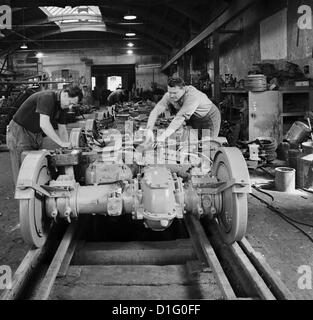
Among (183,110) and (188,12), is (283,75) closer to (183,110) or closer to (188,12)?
(183,110)

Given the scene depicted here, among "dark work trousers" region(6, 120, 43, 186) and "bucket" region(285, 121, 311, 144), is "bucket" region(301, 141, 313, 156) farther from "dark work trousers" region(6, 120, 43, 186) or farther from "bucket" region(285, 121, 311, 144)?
"dark work trousers" region(6, 120, 43, 186)

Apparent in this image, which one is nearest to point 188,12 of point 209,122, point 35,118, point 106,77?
point 209,122

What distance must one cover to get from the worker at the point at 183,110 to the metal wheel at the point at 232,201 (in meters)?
0.76

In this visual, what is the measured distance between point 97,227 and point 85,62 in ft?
66.3

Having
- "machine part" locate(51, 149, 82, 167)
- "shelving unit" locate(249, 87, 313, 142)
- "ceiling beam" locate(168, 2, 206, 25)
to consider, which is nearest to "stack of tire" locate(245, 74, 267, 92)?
"shelving unit" locate(249, 87, 313, 142)

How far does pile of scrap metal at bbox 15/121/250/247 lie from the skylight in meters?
14.2

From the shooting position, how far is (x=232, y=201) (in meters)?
2.66

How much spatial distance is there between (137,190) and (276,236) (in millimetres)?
1416

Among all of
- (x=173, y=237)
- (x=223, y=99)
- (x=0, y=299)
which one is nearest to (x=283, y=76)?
(x=223, y=99)

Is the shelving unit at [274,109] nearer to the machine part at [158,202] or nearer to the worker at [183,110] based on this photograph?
the worker at [183,110]

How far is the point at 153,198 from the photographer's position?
101 inches

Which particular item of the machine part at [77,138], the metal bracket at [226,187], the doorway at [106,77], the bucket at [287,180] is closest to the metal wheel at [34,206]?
the metal bracket at [226,187]

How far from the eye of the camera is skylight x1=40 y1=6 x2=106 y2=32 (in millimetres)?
16578

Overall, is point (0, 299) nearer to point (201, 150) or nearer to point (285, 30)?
point (201, 150)
